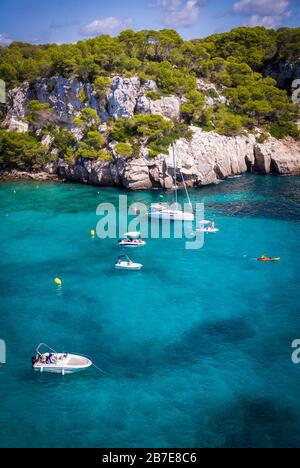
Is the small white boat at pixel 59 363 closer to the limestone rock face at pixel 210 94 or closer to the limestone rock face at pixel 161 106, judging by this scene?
the limestone rock face at pixel 161 106

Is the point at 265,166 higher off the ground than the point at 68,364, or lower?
higher

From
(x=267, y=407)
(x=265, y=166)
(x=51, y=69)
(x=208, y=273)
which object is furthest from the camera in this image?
(x=51, y=69)

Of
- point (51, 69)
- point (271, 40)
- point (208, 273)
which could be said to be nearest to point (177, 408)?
point (208, 273)

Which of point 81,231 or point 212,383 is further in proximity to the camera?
point 81,231

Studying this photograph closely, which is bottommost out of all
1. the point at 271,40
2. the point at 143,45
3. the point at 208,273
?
the point at 208,273

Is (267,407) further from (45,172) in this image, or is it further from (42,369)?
(45,172)

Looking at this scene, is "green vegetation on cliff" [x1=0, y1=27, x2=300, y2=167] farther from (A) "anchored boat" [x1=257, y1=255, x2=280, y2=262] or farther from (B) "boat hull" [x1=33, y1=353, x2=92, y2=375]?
(B) "boat hull" [x1=33, y1=353, x2=92, y2=375]

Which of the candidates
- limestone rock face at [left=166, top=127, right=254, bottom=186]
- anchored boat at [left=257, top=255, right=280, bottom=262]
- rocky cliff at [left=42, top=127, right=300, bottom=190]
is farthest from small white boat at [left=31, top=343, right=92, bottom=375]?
limestone rock face at [left=166, top=127, right=254, bottom=186]
